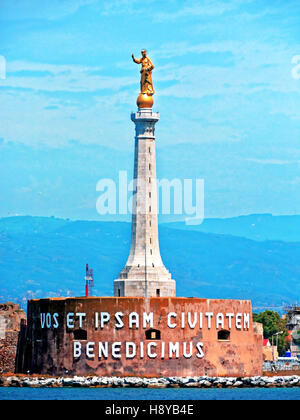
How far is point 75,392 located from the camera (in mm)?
71750

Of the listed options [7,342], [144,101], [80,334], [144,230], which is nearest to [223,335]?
[144,230]

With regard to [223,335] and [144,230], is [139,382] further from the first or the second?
[144,230]

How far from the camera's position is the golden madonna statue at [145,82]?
84.5m

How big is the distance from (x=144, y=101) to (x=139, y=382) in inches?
787

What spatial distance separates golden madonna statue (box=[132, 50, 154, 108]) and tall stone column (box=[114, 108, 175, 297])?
0.67m

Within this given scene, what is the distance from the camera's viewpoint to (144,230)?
83.3 metres

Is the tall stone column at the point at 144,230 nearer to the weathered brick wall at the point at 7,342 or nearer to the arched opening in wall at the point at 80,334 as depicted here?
the arched opening in wall at the point at 80,334

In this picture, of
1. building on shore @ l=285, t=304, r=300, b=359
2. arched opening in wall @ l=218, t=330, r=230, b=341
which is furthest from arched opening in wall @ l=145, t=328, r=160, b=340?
building on shore @ l=285, t=304, r=300, b=359

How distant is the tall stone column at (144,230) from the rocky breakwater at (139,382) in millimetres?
7683

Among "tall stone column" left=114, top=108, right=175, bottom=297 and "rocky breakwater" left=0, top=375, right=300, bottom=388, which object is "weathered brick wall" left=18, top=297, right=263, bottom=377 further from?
"tall stone column" left=114, top=108, right=175, bottom=297
